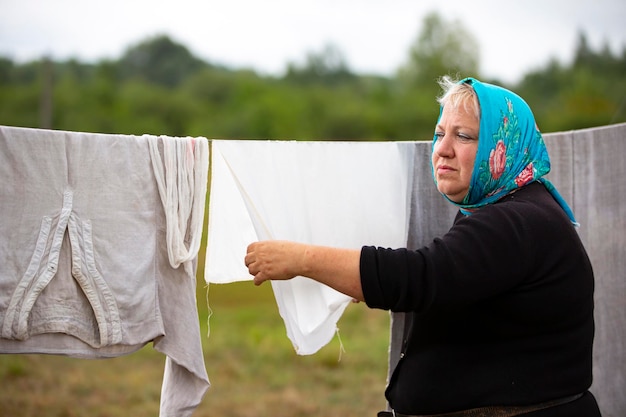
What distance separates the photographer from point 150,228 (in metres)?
1.82

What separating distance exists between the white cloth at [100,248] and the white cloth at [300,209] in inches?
4.0

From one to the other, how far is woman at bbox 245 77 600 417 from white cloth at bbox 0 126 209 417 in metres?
0.33

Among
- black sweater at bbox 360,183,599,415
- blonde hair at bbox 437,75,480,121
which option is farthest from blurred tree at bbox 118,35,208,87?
black sweater at bbox 360,183,599,415

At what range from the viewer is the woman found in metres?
1.51

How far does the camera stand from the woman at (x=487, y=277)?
59.5 inches

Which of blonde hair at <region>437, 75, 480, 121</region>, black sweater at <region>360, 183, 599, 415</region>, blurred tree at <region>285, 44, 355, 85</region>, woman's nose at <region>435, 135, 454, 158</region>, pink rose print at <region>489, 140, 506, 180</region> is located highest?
blurred tree at <region>285, 44, 355, 85</region>

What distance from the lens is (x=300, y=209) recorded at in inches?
79.0

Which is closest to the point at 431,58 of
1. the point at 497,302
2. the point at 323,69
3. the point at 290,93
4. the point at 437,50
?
the point at 437,50

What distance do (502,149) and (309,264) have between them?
1.95 feet

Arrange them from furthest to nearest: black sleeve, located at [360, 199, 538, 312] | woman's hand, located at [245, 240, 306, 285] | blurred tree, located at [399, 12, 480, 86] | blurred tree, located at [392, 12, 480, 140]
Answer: blurred tree, located at [399, 12, 480, 86] → blurred tree, located at [392, 12, 480, 140] → woman's hand, located at [245, 240, 306, 285] → black sleeve, located at [360, 199, 538, 312]

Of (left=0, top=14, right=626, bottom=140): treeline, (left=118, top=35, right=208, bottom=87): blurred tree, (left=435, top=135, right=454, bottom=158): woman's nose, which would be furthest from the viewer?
(left=118, top=35, right=208, bottom=87): blurred tree

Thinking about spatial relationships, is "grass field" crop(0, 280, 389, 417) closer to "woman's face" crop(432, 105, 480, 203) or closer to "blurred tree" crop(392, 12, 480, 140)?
"woman's face" crop(432, 105, 480, 203)

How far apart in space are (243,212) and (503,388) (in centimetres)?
91

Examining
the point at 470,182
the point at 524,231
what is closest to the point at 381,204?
the point at 470,182
